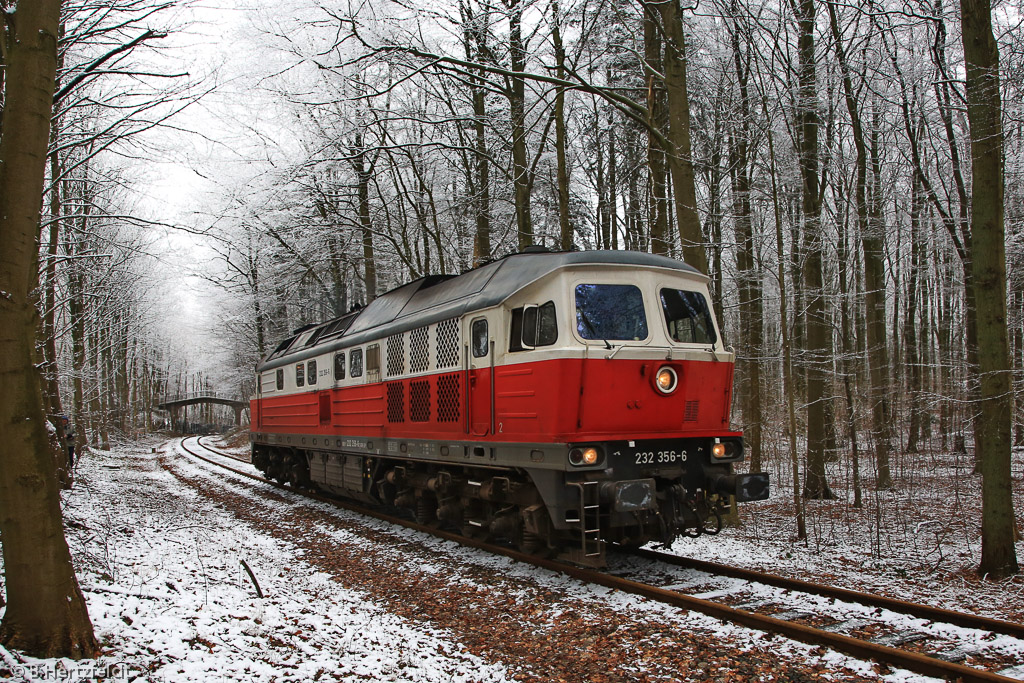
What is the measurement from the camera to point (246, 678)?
4.83 metres

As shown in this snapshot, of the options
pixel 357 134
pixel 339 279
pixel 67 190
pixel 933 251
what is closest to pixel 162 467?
pixel 339 279

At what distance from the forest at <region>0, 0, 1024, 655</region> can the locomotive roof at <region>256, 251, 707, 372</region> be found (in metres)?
2.48

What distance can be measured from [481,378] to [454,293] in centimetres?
168

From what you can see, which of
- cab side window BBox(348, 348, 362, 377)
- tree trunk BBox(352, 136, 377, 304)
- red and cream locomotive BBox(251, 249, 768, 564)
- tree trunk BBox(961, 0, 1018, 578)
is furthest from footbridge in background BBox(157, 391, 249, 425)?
tree trunk BBox(961, 0, 1018, 578)

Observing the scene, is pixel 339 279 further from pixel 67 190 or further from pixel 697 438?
pixel 697 438

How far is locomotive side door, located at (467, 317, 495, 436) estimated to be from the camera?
7.99 m

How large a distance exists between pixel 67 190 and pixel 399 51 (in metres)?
9.52

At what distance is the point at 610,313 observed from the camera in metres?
7.35

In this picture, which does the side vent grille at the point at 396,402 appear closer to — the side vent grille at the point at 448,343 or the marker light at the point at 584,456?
the side vent grille at the point at 448,343

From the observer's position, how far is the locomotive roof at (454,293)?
7508 mm

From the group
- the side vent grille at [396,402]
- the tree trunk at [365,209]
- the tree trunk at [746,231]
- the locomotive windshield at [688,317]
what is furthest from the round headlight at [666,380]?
the tree trunk at [365,209]

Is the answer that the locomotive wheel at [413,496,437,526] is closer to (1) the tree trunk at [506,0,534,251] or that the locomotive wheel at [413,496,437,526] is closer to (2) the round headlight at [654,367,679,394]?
(2) the round headlight at [654,367,679,394]

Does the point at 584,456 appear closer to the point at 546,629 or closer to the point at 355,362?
the point at 546,629

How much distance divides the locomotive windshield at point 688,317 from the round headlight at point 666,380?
16.5 inches
